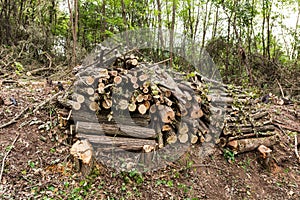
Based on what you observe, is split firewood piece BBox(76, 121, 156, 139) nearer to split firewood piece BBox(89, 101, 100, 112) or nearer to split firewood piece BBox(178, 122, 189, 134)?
split firewood piece BBox(89, 101, 100, 112)

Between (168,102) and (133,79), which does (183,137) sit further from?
(133,79)

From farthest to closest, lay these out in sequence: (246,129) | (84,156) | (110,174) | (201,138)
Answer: (246,129), (201,138), (110,174), (84,156)

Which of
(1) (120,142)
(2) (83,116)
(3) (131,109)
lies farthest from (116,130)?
(2) (83,116)

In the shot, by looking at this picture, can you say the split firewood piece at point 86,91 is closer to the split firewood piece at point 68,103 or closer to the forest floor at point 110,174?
the split firewood piece at point 68,103

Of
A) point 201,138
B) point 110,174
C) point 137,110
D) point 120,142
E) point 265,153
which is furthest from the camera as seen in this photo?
point 265,153

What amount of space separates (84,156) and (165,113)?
103 centimetres

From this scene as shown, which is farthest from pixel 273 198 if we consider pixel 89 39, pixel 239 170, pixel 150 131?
pixel 89 39

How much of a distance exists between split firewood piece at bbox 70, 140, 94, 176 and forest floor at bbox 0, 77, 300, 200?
87 millimetres

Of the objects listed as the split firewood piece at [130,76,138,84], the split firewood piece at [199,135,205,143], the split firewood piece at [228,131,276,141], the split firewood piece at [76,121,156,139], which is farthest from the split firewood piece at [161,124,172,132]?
the split firewood piece at [228,131,276,141]

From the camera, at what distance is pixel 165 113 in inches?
115

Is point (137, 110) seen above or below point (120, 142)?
above

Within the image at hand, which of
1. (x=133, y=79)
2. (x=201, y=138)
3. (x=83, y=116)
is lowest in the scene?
(x=201, y=138)

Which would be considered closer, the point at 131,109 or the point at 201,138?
the point at 131,109

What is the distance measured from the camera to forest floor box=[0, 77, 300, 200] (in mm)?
2615
